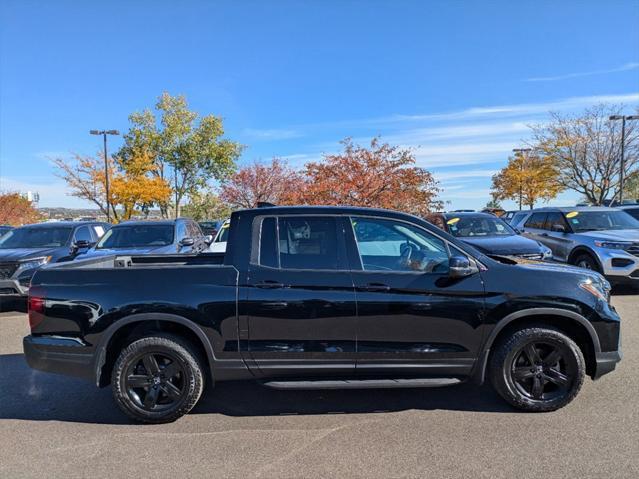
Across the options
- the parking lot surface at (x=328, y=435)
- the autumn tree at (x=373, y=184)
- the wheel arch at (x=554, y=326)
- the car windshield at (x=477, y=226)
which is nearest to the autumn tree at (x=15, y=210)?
the autumn tree at (x=373, y=184)

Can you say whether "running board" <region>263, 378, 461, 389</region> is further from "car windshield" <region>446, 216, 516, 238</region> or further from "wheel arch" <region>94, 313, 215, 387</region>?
"car windshield" <region>446, 216, 516, 238</region>

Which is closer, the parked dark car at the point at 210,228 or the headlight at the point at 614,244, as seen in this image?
the headlight at the point at 614,244

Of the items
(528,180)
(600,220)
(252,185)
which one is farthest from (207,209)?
(600,220)

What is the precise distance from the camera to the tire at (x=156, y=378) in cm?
367

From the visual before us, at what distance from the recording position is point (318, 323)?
143 inches

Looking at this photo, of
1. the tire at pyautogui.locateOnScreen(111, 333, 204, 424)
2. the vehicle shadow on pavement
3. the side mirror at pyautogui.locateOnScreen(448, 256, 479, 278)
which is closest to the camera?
the side mirror at pyautogui.locateOnScreen(448, 256, 479, 278)

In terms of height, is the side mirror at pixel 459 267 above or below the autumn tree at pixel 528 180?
below

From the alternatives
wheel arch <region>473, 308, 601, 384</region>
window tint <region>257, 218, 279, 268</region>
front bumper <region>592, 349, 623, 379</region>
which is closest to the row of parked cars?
window tint <region>257, 218, 279, 268</region>

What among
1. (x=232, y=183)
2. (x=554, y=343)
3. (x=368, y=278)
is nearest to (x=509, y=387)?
(x=554, y=343)

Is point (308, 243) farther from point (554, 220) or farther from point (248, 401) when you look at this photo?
point (554, 220)

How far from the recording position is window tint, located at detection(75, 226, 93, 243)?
9703 millimetres

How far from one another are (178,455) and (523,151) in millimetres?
37449

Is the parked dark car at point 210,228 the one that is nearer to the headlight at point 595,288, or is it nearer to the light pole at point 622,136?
the headlight at point 595,288

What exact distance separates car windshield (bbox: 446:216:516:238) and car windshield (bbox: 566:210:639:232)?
1532mm
